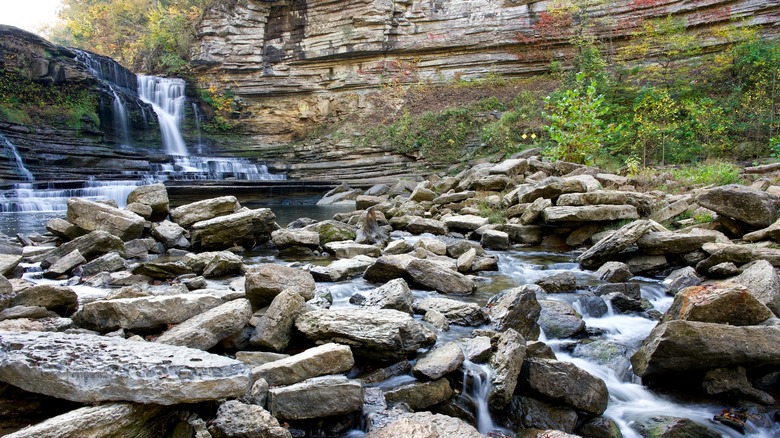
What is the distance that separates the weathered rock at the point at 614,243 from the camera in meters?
5.37

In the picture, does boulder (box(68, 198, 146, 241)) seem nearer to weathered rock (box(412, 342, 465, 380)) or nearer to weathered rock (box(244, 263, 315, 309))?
weathered rock (box(244, 263, 315, 309))

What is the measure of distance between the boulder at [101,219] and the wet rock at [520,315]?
18.7 ft

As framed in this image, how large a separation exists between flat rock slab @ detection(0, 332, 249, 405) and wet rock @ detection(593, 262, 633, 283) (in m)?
4.31

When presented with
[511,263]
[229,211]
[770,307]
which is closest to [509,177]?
[511,263]

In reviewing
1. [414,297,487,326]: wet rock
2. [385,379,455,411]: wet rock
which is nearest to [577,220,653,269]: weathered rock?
[414,297,487,326]: wet rock

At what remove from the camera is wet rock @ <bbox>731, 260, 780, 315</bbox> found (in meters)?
3.42

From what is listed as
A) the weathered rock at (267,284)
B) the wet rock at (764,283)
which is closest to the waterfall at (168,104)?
the weathered rock at (267,284)

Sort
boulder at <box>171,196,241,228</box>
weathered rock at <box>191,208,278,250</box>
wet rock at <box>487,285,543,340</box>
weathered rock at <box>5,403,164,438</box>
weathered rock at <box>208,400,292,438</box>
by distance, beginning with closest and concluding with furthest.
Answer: weathered rock at <box>5,403,164,438</box>
weathered rock at <box>208,400,292,438</box>
wet rock at <box>487,285,543,340</box>
weathered rock at <box>191,208,278,250</box>
boulder at <box>171,196,241,228</box>

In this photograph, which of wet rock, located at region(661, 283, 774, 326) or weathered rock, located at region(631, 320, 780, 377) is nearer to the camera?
weathered rock, located at region(631, 320, 780, 377)

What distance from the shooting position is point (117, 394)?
193cm

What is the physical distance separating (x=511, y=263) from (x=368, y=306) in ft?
9.53

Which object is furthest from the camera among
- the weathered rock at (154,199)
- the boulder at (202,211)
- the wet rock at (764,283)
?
the weathered rock at (154,199)

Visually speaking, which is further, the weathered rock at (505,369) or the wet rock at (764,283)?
the wet rock at (764,283)

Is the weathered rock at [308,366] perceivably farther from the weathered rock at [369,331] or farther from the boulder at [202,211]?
the boulder at [202,211]
